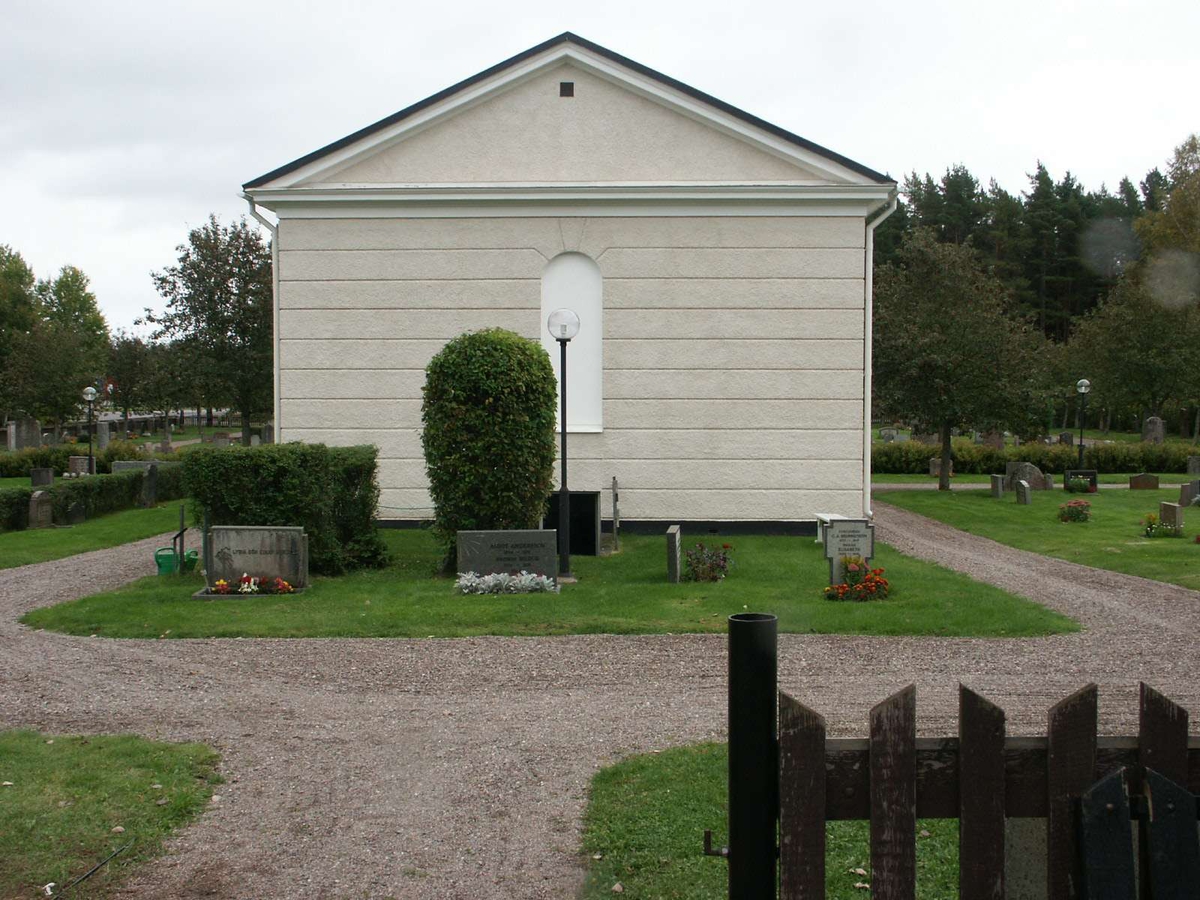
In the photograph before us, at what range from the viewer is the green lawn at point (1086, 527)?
17.5m

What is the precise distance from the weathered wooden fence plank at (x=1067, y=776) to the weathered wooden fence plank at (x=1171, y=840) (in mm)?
161

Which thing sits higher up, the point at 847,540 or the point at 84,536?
the point at 847,540

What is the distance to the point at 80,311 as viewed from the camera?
96.8 m

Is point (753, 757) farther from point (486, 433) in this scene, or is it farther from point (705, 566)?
point (486, 433)

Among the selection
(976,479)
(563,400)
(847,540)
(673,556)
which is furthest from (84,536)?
(976,479)

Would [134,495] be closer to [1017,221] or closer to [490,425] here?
[490,425]

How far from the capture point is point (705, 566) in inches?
587

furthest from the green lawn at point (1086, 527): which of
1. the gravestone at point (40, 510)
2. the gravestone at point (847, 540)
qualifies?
the gravestone at point (40, 510)

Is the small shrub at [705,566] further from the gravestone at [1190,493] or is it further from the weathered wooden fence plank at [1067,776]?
the gravestone at [1190,493]

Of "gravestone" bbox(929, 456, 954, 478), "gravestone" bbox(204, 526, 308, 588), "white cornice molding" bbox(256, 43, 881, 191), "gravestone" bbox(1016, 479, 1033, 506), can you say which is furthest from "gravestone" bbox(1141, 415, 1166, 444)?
"gravestone" bbox(204, 526, 308, 588)

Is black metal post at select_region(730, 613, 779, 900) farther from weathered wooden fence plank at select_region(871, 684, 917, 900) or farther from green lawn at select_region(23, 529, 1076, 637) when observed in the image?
green lawn at select_region(23, 529, 1076, 637)

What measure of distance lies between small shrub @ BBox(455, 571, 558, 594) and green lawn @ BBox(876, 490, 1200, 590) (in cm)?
899

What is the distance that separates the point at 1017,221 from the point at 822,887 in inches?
3004

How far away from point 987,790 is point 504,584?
11.5 metres
